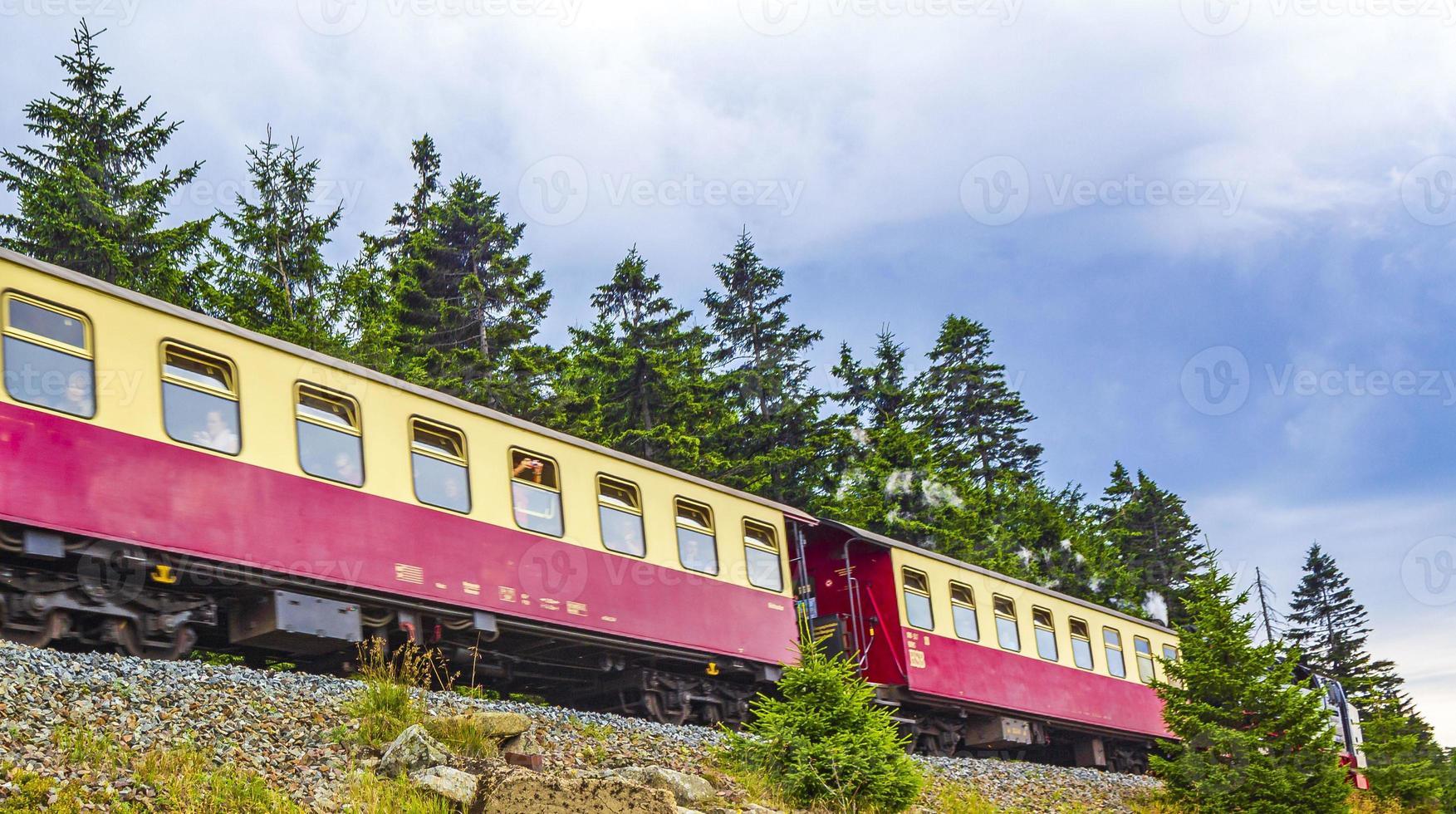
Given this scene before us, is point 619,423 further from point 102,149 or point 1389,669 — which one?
point 1389,669

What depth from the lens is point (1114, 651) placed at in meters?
22.9

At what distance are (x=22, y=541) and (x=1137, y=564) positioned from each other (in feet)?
147

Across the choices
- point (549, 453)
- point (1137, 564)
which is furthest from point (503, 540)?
point (1137, 564)

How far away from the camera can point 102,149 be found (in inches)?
1121

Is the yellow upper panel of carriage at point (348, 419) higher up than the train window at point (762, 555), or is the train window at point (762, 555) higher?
the yellow upper panel of carriage at point (348, 419)

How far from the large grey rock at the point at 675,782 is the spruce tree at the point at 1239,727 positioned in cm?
790

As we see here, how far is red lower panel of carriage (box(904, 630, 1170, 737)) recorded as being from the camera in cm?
1783

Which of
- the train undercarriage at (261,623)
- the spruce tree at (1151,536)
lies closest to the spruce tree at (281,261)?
the train undercarriage at (261,623)

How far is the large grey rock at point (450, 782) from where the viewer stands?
8.33 metres

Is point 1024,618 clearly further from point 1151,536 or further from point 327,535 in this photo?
point 1151,536

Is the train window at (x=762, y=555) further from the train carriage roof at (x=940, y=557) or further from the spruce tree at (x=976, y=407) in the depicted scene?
the spruce tree at (x=976, y=407)

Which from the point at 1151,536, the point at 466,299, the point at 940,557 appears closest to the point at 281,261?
the point at 466,299

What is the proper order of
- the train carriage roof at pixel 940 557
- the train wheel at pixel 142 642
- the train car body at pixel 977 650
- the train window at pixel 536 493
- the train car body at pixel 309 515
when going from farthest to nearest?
the train car body at pixel 977 650 → the train carriage roof at pixel 940 557 → the train window at pixel 536 493 → the train wheel at pixel 142 642 → the train car body at pixel 309 515

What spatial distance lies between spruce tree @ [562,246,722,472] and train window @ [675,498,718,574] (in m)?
14.5
